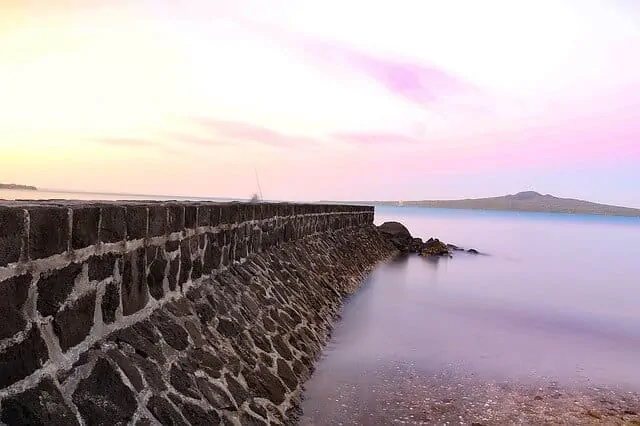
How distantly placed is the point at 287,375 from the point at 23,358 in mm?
4071

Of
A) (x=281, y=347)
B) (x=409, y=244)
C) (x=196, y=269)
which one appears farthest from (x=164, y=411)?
(x=409, y=244)

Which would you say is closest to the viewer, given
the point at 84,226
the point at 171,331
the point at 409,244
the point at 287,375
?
the point at 84,226

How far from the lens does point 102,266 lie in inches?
154

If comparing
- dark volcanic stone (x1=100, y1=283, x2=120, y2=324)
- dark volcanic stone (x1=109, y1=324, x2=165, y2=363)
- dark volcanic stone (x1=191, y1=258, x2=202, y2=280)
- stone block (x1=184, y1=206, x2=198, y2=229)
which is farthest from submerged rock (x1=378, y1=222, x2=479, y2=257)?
dark volcanic stone (x1=100, y1=283, x2=120, y2=324)

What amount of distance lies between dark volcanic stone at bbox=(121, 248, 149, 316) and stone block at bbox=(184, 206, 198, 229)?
1141 mm

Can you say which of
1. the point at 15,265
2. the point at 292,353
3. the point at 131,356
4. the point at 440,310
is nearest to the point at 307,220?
the point at 440,310

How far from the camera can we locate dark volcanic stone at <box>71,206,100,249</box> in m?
3.52

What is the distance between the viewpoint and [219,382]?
4.90 metres

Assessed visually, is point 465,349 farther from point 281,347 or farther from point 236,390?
point 236,390

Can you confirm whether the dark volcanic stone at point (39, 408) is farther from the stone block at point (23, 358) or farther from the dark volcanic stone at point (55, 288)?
the dark volcanic stone at point (55, 288)

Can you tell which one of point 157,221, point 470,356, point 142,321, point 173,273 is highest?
point 157,221

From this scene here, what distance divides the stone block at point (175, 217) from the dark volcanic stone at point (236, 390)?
1.49 metres

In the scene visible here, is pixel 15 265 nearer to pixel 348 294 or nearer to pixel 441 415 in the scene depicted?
pixel 441 415

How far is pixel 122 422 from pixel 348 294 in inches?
416
